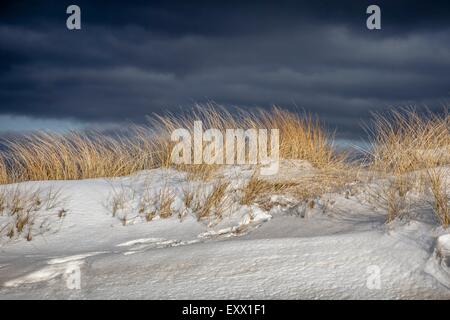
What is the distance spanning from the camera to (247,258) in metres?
3.05

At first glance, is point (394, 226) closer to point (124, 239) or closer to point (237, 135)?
point (124, 239)

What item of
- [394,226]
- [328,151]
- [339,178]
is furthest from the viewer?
[328,151]

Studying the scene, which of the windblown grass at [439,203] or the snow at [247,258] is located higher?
the windblown grass at [439,203]

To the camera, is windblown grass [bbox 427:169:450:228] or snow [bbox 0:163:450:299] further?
windblown grass [bbox 427:169:450:228]

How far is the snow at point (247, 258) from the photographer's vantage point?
2.67 m

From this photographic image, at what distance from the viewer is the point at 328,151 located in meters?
7.02

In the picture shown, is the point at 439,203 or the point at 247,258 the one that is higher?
the point at 439,203

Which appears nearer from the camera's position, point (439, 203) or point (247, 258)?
point (247, 258)

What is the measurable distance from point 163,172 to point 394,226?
12.1 ft

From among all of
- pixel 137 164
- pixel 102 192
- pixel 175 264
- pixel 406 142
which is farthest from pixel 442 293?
pixel 137 164

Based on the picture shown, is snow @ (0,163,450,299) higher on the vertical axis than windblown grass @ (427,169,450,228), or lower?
lower

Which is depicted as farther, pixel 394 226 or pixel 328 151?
pixel 328 151

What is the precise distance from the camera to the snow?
8.75 ft

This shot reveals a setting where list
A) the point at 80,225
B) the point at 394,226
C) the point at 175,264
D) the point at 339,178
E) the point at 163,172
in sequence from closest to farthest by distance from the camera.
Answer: the point at 175,264 → the point at 394,226 → the point at 80,225 → the point at 339,178 → the point at 163,172
